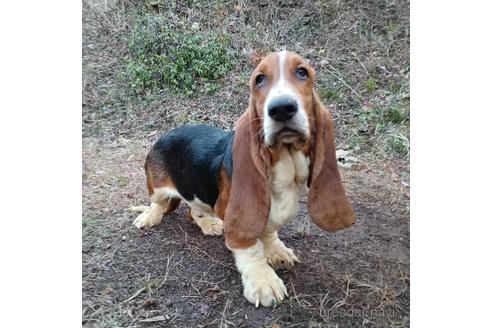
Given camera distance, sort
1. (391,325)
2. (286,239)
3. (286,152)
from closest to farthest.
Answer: (391,325) → (286,152) → (286,239)

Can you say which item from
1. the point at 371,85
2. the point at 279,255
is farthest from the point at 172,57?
the point at 279,255

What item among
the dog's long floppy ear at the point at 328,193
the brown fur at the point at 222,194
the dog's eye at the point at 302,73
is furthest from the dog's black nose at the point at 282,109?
the brown fur at the point at 222,194

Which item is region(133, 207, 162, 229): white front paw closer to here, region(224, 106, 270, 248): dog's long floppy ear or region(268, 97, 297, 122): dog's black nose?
region(224, 106, 270, 248): dog's long floppy ear

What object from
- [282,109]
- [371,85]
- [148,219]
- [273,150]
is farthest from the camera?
[148,219]

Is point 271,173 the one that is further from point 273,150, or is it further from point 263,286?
point 263,286

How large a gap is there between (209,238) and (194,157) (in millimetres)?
336

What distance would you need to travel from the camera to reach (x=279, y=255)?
191 cm

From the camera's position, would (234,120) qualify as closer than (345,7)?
No

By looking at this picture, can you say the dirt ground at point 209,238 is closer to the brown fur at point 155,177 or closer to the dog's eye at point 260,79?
the brown fur at point 155,177

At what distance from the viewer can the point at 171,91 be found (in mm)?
1945

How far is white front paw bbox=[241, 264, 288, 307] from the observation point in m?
1.68

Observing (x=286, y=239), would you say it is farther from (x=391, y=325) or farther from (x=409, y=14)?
(x=409, y=14)

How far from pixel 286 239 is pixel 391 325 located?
59 centimetres

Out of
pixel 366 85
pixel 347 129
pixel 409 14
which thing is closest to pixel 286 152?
pixel 347 129
